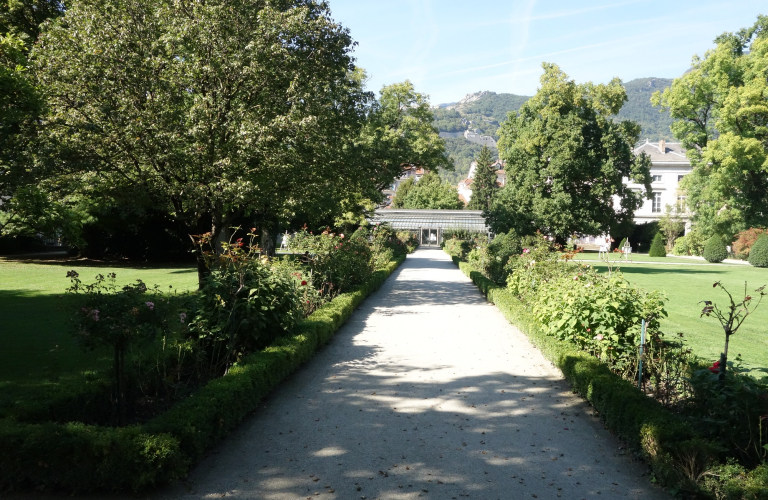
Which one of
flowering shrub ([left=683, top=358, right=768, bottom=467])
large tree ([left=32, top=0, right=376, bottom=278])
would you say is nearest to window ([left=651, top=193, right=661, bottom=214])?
large tree ([left=32, top=0, right=376, bottom=278])

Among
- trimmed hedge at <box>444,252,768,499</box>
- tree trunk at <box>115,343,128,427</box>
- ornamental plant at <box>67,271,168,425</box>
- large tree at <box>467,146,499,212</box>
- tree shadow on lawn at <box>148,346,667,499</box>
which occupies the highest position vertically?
large tree at <box>467,146,499,212</box>

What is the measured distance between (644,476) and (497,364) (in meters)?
3.54

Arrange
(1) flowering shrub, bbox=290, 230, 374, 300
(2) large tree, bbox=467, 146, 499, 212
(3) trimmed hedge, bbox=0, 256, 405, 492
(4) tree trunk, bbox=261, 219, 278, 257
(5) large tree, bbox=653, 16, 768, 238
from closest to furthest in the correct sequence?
(3) trimmed hedge, bbox=0, 256, 405, 492 → (1) flowering shrub, bbox=290, 230, 374, 300 → (4) tree trunk, bbox=261, 219, 278, 257 → (5) large tree, bbox=653, 16, 768, 238 → (2) large tree, bbox=467, 146, 499, 212

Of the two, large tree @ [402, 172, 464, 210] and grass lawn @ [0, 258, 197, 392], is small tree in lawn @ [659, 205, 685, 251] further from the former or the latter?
grass lawn @ [0, 258, 197, 392]

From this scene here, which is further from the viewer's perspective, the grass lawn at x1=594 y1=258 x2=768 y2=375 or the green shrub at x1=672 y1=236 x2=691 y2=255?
the green shrub at x1=672 y1=236 x2=691 y2=255

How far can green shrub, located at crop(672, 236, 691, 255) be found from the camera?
40250 mm

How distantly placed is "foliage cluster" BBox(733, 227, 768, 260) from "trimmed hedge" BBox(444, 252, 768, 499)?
30446 mm

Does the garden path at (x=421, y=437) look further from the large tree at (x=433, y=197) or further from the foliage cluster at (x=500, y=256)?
the large tree at (x=433, y=197)

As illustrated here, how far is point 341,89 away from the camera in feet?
41.1

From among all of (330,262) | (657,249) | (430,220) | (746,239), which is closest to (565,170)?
(330,262)

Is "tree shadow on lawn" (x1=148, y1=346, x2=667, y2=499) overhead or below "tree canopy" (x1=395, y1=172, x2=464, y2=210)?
below

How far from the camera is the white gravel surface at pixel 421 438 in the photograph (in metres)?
3.94

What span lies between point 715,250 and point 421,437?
3472 cm

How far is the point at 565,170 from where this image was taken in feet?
78.6
